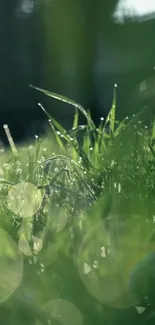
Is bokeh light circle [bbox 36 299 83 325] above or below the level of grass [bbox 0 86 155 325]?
below

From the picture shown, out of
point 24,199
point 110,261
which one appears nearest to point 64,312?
point 110,261

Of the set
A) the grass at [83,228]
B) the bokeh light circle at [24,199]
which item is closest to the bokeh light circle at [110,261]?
the grass at [83,228]

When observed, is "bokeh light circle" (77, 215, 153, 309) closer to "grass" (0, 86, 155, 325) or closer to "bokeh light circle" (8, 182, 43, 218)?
"grass" (0, 86, 155, 325)

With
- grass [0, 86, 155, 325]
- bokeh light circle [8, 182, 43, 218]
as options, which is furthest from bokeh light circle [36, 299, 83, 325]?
bokeh light circle [8, 182, 43, 218]

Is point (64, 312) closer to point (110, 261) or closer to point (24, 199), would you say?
point (110, 261)

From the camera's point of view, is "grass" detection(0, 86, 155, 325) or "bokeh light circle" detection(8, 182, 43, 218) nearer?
"grass" detection(0, 86, 155, 325)

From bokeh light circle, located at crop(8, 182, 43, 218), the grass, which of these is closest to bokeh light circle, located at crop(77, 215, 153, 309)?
the grass

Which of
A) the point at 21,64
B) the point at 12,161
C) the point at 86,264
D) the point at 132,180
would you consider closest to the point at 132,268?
the point at 86,264

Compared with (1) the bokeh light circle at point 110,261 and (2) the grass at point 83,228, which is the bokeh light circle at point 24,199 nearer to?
(2) the grass at point 83,228
